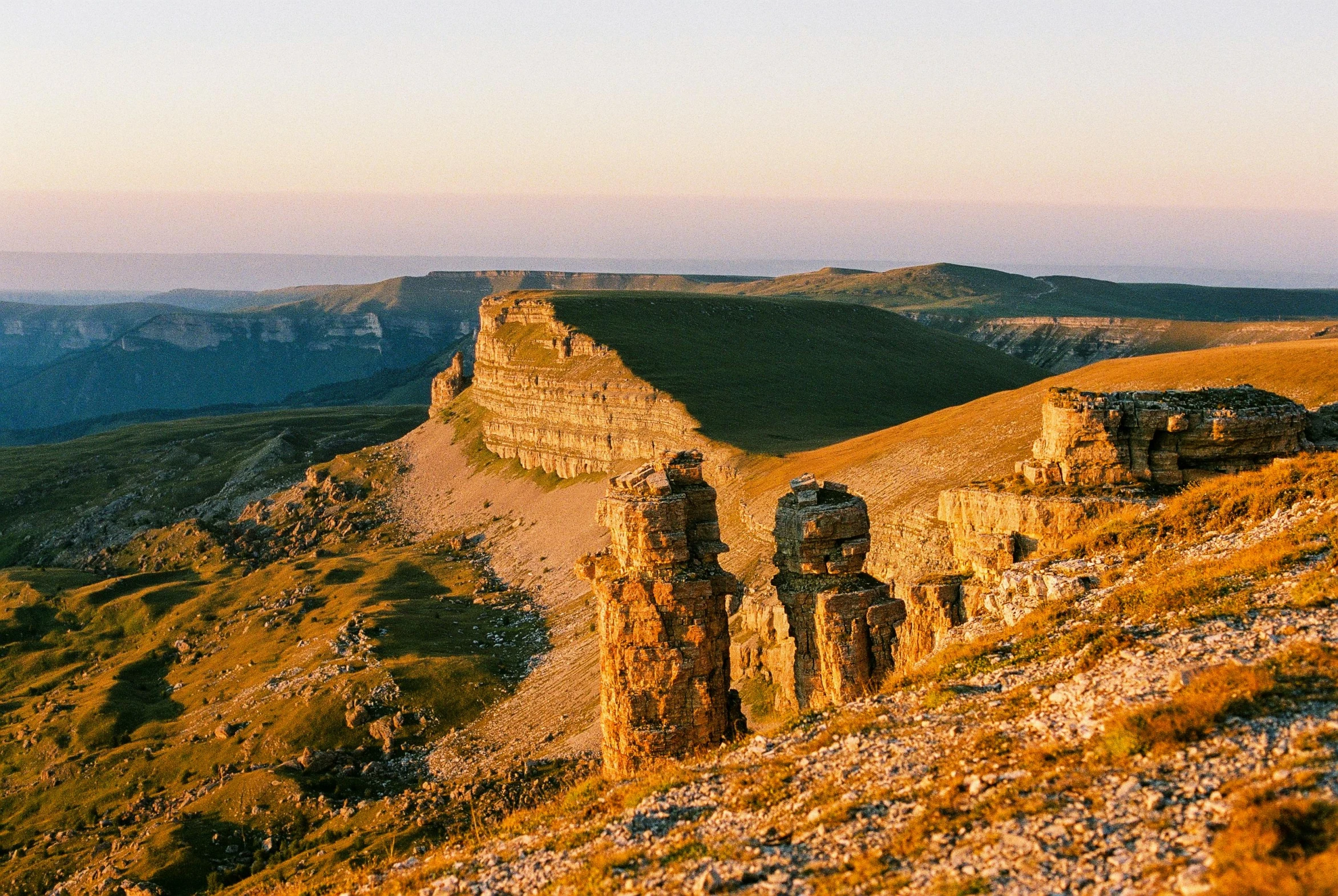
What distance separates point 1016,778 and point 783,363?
135213 mm

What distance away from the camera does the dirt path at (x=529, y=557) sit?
5516cm

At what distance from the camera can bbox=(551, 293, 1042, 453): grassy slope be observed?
367 feet

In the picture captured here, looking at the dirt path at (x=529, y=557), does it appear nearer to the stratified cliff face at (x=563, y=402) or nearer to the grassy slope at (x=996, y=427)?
the stratified cliff face at (x=563, y=402)

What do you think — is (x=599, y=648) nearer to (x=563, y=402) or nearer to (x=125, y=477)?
(x=563, y=402)

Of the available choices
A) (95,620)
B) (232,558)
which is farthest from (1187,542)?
(232,558)

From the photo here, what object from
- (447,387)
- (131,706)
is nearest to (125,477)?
(447,387)

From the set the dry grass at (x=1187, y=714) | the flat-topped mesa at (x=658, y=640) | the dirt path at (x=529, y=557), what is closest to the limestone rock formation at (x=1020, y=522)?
the flat-topped mesa at (x=658, y=640)

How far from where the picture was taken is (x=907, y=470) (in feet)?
212

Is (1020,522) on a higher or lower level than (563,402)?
higher

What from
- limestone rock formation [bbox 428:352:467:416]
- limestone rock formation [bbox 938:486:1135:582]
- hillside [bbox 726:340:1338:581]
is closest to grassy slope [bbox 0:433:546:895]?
hillside [bbox 726:340:1338:581]

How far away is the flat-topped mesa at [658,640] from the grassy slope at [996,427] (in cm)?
3315

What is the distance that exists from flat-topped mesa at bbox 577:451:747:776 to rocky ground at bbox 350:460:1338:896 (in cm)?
473

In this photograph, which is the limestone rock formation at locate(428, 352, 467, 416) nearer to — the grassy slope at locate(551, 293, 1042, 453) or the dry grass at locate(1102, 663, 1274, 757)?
the grassy slope at locate(551, 293, 1042, 453)

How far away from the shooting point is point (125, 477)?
6826 inches
